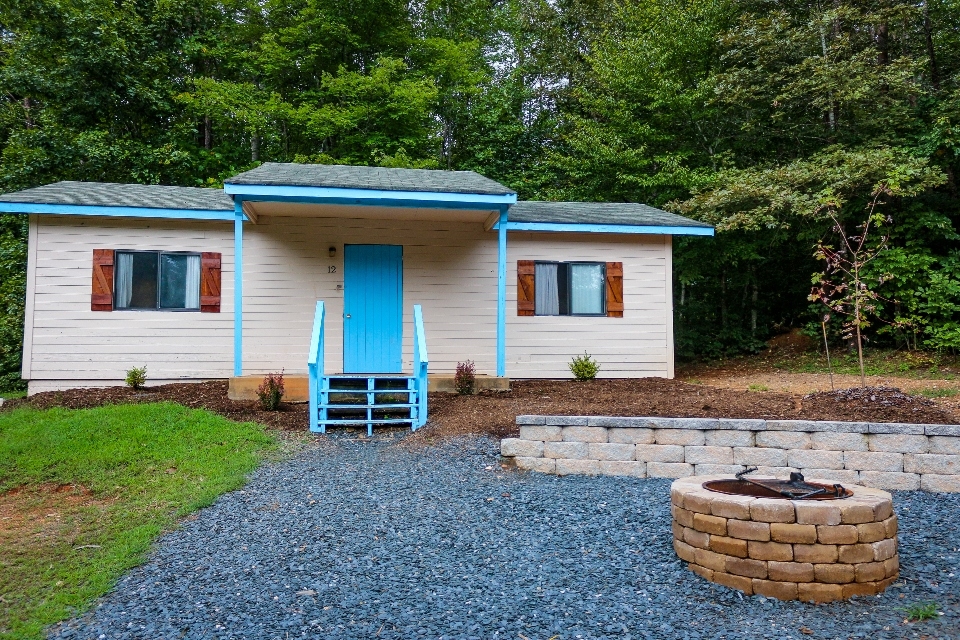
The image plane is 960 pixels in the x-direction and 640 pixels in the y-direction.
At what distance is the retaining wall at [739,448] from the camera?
4.21 meters

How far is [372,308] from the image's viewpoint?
8.75 meters

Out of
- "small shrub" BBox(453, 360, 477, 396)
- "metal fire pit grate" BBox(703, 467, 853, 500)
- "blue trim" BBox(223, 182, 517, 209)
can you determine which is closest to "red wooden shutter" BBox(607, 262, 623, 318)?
"blue trim" BBox(223, 182, 517, 209)

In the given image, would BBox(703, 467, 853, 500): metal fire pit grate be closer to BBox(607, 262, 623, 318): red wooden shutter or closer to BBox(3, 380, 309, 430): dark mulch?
BBox(3, 380, 309, 430): dark mulch

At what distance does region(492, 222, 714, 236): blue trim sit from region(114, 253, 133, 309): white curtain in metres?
5.29

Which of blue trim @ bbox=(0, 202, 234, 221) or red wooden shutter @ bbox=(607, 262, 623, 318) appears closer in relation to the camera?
blue trim @ bbox=(0, 202, 234, 221)

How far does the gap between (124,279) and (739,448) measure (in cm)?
798

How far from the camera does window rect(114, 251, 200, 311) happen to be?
8.35 meters

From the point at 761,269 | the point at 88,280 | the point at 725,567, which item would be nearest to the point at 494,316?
the point at 88,280

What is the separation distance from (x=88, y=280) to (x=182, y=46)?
9.01 meters

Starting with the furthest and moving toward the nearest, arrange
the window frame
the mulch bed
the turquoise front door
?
the turquoise front door < the window frame < the mulch bed

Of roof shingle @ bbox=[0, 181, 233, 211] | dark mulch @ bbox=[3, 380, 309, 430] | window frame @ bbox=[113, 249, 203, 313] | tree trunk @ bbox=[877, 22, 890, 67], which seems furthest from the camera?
tree trunk @ bbox=[877, 22, 890, 67]

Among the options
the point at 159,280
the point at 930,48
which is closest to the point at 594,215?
the point at 159,280

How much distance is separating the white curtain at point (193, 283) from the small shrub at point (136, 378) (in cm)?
106

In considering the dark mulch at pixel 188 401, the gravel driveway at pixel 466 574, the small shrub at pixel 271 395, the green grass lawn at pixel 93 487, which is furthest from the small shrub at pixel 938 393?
the small shrub at pixel 271 395
